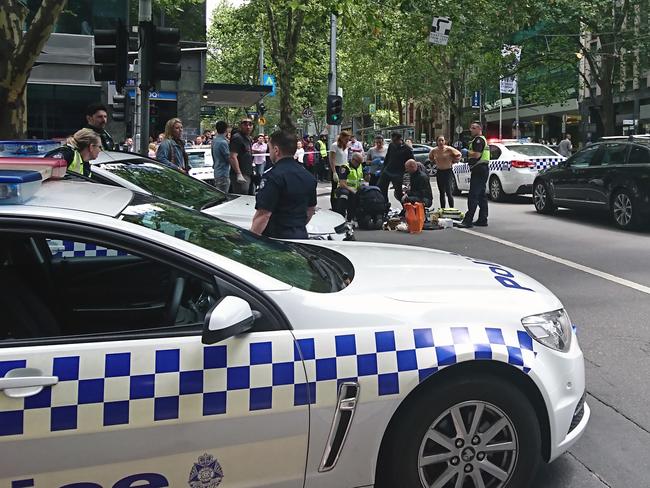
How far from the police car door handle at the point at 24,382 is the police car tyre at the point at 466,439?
4.29 feet

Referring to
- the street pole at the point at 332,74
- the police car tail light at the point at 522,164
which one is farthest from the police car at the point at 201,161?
the police car tail light at the point at 522,164

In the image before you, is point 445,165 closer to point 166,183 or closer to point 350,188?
point 350,188

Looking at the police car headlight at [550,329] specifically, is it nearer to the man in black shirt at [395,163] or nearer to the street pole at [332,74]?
the man in black shirt at [395,163]

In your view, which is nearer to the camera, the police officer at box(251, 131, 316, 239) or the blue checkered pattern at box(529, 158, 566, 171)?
the police officer at box(251, 131, 316, 239)

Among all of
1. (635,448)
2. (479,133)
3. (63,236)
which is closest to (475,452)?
(635,448)

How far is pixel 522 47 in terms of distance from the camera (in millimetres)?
27516

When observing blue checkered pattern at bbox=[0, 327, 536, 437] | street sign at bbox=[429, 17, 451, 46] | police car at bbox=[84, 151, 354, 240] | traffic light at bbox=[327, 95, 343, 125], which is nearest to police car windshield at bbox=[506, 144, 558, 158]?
street sign at bbox=[429, 17, 451, 46]

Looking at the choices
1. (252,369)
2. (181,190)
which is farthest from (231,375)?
(181,190)

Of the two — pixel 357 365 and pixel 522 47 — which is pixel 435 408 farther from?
pixel 522 47

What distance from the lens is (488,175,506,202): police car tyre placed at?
16.9 metres

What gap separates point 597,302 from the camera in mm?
6727

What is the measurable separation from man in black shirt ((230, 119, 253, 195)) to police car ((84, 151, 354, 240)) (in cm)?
398

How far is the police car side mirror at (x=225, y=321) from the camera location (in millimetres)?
2381

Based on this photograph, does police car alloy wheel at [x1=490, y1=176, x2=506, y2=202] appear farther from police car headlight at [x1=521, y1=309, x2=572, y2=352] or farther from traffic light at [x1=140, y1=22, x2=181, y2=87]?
police car headlight at [x1=521, y1=309, x2=572, y2=352]
